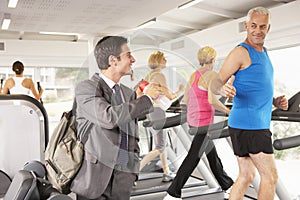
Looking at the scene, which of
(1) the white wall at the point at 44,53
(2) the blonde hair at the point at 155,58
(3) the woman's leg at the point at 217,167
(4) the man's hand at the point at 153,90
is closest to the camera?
(2) the blonde hair at the point at 155,58

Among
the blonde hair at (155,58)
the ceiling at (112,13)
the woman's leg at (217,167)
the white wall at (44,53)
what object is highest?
the ceiling at (112,13)

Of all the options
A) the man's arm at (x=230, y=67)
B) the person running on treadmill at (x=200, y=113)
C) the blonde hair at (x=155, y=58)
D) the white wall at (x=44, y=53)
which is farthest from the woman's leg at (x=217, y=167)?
the white wall at (x=44, y=53)

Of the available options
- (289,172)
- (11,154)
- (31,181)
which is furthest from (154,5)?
(31,181)

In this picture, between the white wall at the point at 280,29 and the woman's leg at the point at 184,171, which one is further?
the white wall at the point at 280,29

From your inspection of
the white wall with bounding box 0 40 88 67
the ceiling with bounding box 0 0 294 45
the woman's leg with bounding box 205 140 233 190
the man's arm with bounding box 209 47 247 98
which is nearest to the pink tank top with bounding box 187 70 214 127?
the man's arm with bounding box 209 47 247 98

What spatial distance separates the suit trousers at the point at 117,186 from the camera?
1653 mm

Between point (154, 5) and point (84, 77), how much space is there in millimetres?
3452

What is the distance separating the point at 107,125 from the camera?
1.50 metres

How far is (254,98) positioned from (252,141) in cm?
26

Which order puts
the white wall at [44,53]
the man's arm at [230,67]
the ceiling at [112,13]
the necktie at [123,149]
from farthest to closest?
the white wall at [44,53] < the ceiling at [112,13] < the man's arm at [230,67] < the necktie at [123,149]

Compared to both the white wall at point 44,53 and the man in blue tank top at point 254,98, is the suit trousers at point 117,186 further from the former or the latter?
the white wall at point 44,53

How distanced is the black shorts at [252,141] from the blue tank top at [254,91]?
0.03 meters

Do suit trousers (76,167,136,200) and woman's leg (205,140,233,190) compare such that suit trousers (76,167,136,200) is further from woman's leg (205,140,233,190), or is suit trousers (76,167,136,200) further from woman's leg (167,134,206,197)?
woman's leg (205,140,233,190)

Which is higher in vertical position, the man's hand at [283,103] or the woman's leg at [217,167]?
the man's hand at [283,103]
